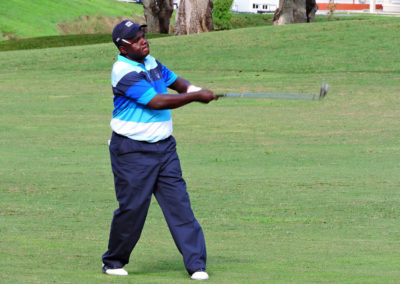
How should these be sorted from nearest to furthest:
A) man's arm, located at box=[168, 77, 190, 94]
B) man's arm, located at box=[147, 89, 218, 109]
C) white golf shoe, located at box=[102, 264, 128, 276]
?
man's arm, located at box=[147, 89, 218, 109] → white golf shoe, located at box=[102, 264, 128, 276] → man's arm, located at box=[168, 77, 190, 94]

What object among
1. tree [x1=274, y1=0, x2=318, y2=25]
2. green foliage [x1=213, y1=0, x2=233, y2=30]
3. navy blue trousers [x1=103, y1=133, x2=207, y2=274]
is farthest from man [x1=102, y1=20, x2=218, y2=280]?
green foliage [x1=213, y1=0, x2=233, y2=30]

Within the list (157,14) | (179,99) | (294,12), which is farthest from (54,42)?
(179,99)

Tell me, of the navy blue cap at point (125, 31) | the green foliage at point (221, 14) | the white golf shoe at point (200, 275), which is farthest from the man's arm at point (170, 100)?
the green foliage at point (221, 14)

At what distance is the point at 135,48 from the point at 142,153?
0.78m

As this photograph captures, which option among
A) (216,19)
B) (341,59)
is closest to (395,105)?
(341,59)

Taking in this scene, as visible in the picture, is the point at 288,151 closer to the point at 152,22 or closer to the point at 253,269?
the point at 253,269

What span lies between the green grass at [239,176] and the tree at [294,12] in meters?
16.3

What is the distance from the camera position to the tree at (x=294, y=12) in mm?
48375

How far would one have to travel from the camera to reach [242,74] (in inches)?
1198

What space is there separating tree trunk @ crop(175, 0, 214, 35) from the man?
36.6 metres

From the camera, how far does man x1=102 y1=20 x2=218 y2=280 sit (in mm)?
7066

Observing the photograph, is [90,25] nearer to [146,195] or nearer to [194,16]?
[194,16]

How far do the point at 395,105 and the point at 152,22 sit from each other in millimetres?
33274

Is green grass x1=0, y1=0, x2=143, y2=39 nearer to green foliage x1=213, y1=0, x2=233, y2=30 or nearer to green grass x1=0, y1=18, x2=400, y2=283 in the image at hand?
green foliage x1=213, y1=0, x2=233, y2=30
